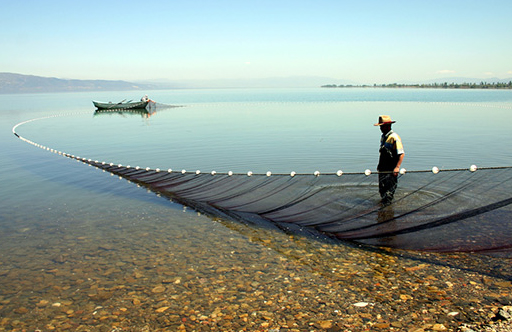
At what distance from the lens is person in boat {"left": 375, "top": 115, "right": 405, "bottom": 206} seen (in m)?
6.74

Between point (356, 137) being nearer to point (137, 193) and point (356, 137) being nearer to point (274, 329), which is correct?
point (137, 193)

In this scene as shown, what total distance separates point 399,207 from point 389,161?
101 centimetres

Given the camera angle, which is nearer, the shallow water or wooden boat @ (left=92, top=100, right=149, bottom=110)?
the shallow water

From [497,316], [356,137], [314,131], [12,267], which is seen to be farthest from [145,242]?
[314,131]

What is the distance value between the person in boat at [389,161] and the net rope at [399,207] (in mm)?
138

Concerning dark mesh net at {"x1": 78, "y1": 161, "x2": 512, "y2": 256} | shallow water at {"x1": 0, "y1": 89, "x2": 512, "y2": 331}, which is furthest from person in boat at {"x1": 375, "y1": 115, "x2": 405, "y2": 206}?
shallow water at {"x1": 0, "y1": 89, "x2": 512, "y2": 331}

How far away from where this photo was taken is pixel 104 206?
9508 mm

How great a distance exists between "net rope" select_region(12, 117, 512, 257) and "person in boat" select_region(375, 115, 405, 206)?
0.14 meters

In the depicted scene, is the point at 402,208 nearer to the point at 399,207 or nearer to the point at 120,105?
the point at 399,207

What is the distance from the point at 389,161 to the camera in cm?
712

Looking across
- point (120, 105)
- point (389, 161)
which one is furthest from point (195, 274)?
point (120, 105)

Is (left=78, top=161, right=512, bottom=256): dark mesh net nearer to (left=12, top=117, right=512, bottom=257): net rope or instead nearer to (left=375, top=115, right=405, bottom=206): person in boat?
(left=12, top=117, right=512, bottom=257): net rope

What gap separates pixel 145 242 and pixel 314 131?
18714 millimetres

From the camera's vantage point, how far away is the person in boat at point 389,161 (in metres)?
6.74
